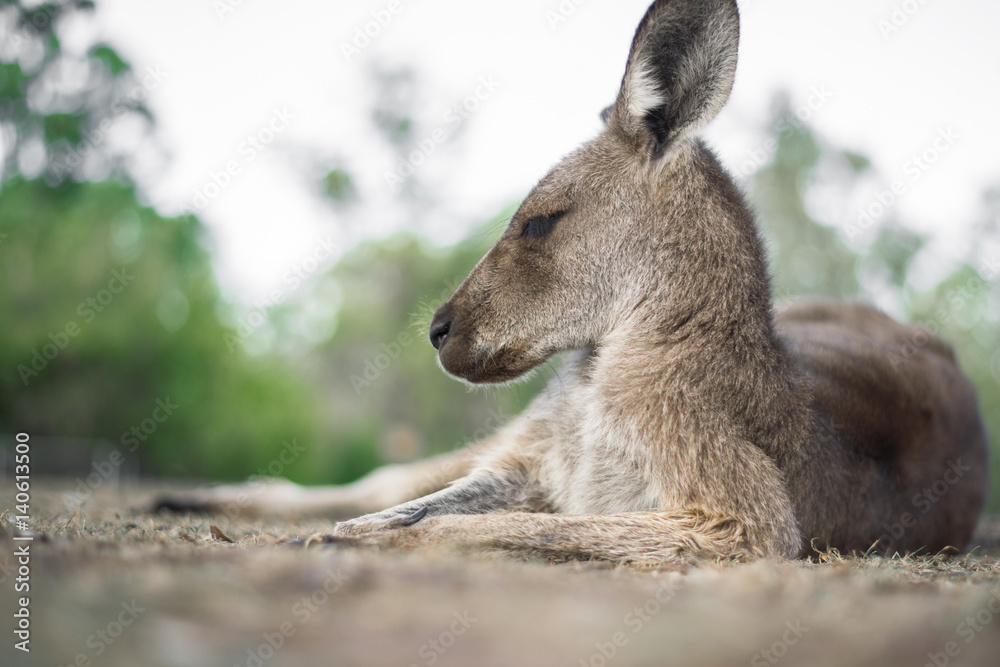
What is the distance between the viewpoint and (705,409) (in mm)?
2629

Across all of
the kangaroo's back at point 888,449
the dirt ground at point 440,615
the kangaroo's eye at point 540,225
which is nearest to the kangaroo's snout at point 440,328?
the kangaroo's eye at point 540,225

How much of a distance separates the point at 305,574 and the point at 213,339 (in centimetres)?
1338

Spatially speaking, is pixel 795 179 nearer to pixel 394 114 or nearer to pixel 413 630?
pixel 394 114
